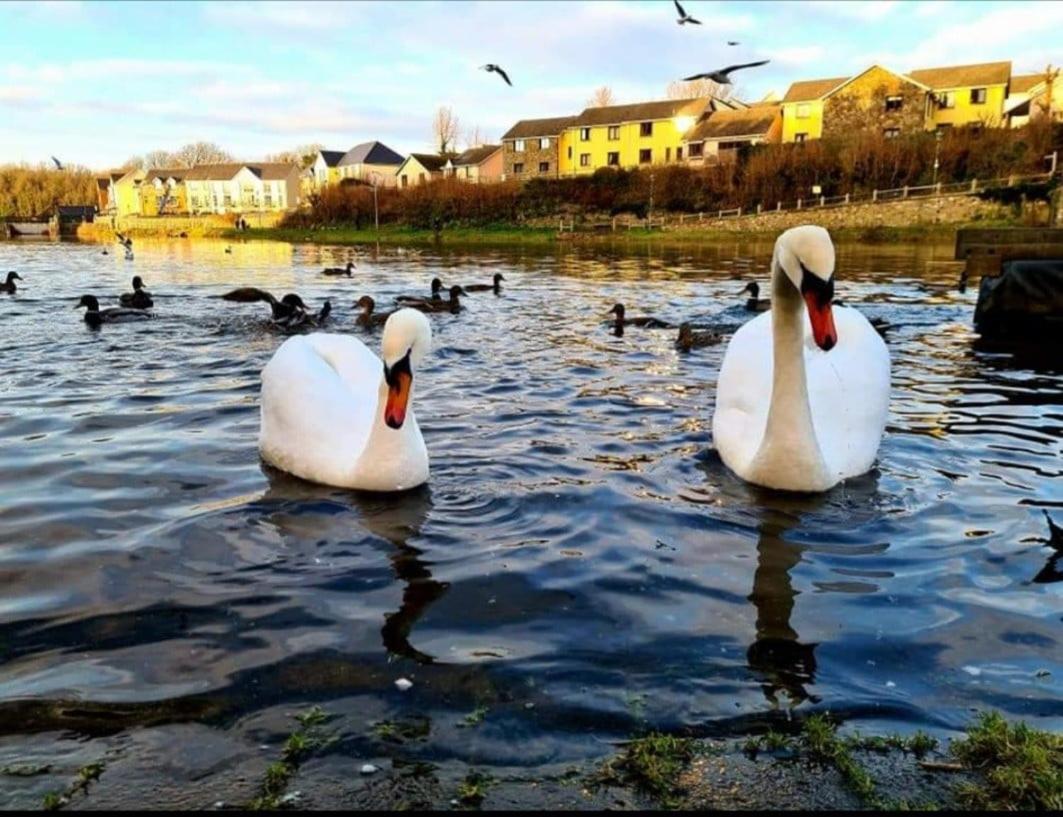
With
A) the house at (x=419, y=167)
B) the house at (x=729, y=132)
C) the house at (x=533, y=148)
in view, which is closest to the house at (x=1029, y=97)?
the house at (x=729, y=132)

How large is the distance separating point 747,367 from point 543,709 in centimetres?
420

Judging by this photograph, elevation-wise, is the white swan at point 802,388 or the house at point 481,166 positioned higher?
the house at point 481,166

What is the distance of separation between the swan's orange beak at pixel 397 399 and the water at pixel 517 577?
681 millimetres

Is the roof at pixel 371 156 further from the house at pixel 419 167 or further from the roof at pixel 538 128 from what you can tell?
the roof at pixel 538 128

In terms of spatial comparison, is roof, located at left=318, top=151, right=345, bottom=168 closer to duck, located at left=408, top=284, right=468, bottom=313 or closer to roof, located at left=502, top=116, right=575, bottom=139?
roof, located at left=502, top=116, right=575, bottom=139

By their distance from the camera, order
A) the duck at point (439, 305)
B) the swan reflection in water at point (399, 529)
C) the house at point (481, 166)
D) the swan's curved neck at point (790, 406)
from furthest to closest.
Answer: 1. the house at point (481, 166)
2. the duck at point (439, 305)
3. the swan's curved neck at point (790, 406)
4. the swan reflection in water at point (399, 529)

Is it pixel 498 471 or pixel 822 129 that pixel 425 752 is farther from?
pixel 822 129

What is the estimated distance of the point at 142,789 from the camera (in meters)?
2.96

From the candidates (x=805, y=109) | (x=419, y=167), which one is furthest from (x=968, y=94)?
(x=419, y=167)

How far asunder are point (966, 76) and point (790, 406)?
7974cm

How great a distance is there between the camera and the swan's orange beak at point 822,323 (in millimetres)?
4844

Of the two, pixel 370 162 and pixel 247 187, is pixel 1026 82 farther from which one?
pixel 247 187

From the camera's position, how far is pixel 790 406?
5.74m

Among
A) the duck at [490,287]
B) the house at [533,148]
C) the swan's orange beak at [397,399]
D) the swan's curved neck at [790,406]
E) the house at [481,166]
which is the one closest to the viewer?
the swan's orange beak at [397,399]
